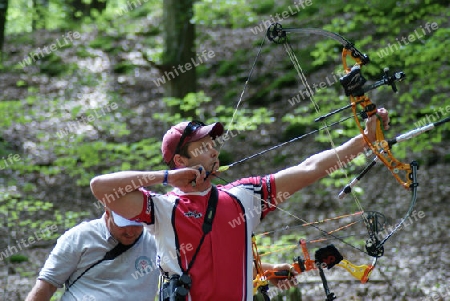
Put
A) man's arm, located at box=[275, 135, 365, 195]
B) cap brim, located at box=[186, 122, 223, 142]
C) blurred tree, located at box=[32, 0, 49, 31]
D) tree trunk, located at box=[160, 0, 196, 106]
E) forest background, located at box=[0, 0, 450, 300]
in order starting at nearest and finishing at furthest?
cap brim, located at box=[186, 122, 223, 142] → man's arm, located at box=[275, 135, 365, 195] → forest background, located at box=[0, 0, 450, 300] → tree trunk, located at box=[160, 0, 196, 106] → blurred tree, located at box=[32, 0, 49, 31]

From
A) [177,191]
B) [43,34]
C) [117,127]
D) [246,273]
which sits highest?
[43,34]

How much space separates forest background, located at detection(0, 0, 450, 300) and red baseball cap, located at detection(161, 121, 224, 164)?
1.01m

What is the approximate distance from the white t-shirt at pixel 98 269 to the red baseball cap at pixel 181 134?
28.9 inches

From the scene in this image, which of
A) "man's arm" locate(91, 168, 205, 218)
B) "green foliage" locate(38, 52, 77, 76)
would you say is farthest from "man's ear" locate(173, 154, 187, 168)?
"green foliage" locate(38, 52, 77, 76)

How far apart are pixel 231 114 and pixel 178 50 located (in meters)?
1.06

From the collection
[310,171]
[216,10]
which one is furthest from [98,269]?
[216,10]

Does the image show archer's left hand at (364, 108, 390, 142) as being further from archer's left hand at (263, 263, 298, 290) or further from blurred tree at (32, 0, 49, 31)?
blurred tree at (32, 0, 49, 31)

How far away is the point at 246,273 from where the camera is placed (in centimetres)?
248

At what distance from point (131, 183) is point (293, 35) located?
1069cm

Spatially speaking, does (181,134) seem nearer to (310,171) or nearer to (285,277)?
(310,171)

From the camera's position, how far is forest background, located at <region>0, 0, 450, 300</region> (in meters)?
6.39

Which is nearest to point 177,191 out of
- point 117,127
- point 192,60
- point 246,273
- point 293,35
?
point 246,273

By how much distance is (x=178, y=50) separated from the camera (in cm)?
793

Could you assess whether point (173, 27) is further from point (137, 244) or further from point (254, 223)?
point (254, 223)
